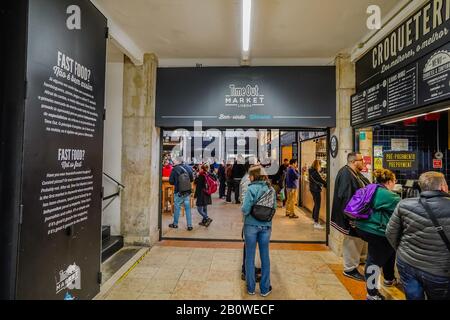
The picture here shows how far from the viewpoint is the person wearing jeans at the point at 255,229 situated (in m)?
2.84

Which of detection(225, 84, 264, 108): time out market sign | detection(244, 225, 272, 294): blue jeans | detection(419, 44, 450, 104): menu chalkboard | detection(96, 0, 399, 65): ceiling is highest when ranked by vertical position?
detection(96, 0, 399, 65): ceiling

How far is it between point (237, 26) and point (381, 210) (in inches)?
118

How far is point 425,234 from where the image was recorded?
1920mm

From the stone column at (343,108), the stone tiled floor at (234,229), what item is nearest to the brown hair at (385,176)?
the stone column at (343,108)

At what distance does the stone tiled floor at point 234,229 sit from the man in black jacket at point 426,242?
301 cm

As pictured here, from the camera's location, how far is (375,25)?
341 cm

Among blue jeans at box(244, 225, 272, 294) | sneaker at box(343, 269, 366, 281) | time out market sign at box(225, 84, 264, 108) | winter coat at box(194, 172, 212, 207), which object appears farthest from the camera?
winter coat at box(194, 172, 212, 207)

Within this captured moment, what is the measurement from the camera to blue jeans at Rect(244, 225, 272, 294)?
2.89 m

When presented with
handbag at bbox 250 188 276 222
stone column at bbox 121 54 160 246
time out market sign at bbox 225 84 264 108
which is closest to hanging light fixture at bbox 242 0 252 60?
time out market sign at bbox 225 84 264 108

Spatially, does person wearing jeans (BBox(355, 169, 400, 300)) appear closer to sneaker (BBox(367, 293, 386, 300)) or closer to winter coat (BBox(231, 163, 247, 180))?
sneaker (BBox(367, 293, 386, 300))

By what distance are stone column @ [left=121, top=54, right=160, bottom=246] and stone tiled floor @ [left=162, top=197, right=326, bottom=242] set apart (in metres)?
0.82

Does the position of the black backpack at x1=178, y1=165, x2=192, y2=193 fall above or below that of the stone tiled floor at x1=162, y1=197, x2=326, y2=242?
above

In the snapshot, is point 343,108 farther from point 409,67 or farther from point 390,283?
point 390,283
